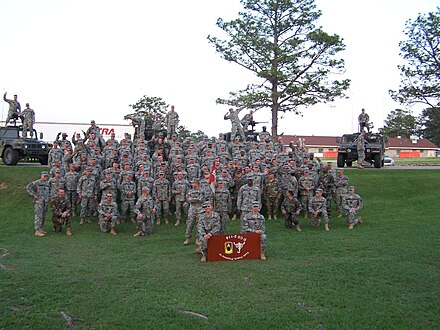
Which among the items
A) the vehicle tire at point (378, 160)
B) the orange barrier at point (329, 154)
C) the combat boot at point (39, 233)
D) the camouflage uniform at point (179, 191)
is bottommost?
the combat boot at point (39, 233)

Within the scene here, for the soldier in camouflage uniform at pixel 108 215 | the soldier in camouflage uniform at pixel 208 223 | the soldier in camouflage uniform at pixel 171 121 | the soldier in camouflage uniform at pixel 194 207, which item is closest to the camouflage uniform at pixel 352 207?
the soldier in camouflage uniform at pixel 194 207

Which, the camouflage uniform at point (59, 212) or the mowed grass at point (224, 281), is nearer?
the mowed grass at point (224, 281)

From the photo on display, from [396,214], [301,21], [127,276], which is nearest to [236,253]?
[127,276]

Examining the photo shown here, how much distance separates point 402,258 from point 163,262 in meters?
4.95

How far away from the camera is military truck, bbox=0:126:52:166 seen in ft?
70.6

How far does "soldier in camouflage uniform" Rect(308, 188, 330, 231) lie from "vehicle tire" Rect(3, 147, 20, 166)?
14945 mm

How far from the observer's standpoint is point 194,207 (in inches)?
453

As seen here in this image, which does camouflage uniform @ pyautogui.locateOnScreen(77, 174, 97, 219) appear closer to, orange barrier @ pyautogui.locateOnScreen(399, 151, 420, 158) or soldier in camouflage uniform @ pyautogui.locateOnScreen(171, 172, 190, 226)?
soldier in camouflage uniform @ pyautogui.locateOnScreen(171, 172, 190, 226)

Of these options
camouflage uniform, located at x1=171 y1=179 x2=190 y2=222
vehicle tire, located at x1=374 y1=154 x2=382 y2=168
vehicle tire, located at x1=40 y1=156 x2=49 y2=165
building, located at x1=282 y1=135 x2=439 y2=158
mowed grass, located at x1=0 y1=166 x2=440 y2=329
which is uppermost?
building, located at x1=282 y1=135 x2=439 y2=158

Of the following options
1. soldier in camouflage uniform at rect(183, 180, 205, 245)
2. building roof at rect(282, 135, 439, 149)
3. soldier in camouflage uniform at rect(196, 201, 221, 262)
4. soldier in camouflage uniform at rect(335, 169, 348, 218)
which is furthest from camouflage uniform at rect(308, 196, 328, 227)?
Answer: building roof at rect(282, 135, 439, 149)

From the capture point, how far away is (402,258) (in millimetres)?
9406

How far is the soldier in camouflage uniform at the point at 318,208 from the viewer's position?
1293 centimetres

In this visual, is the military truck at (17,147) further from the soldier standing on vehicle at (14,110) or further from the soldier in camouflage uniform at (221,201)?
the soldier in camouflage uniform at (221,201)

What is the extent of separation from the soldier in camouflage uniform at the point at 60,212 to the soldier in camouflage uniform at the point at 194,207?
3473 mm
